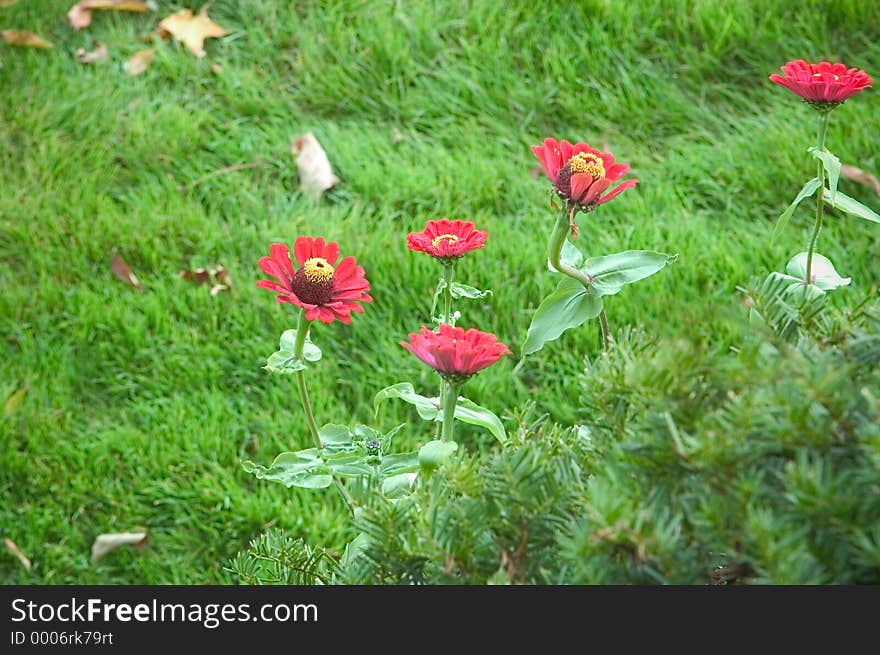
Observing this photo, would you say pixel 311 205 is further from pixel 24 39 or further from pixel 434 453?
pixel 434 453

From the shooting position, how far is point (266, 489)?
8.22ft

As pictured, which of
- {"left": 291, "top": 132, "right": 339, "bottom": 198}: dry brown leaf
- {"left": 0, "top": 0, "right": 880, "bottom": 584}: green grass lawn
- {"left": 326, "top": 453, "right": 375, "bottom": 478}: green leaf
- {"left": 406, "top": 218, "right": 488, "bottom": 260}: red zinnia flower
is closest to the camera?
{"left": 326, "top": 453, "right": 375, "bottom": 478}: green leaf

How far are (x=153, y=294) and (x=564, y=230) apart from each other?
1779mm

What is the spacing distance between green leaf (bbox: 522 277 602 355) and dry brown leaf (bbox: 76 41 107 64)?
2.60 m

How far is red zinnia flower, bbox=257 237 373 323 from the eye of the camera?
1.52 meters

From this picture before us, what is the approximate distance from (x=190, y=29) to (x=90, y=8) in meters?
0.41

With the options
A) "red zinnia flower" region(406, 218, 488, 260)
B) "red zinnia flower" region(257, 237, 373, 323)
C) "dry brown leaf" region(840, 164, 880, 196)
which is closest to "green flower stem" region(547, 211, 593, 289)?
"red zinnia flower" region(406, 218, 488, 260)

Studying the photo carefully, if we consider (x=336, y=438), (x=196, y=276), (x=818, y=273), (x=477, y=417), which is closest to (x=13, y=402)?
(x=196, y=276)

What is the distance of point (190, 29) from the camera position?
3.66 meters

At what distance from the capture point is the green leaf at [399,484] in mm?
1562

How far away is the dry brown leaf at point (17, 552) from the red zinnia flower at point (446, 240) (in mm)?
1384

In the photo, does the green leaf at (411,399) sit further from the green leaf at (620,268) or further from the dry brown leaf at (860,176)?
the dry brown leaf at (860,176)

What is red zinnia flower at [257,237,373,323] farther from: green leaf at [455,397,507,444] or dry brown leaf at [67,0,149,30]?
dry brown leaf at [67,0,149,30]
